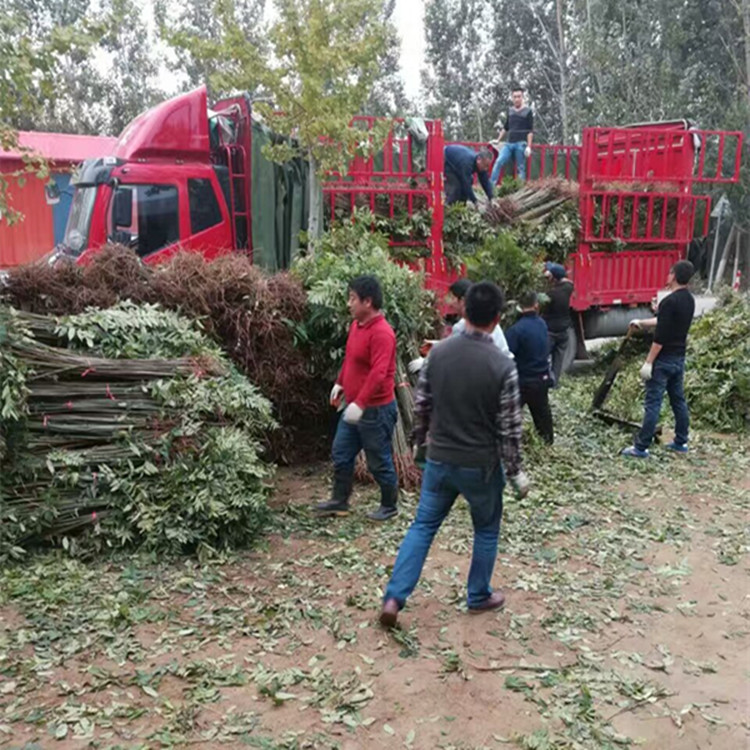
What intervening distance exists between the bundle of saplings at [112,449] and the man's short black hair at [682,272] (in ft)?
13.7

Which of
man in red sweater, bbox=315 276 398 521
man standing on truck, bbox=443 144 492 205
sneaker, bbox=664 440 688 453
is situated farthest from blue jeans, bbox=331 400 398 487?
man standing on truck, bbox=443 144 492 205

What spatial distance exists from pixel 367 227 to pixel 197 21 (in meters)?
28.7

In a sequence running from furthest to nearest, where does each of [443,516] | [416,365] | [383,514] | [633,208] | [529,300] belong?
[633,208] < [529,300] < [416,365] < [383,514] < [443,516]

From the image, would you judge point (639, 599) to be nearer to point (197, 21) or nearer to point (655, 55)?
point (655, 55)

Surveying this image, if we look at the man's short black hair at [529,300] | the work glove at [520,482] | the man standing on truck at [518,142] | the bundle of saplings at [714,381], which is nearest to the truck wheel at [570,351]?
the bundle of saplings at [714,381]

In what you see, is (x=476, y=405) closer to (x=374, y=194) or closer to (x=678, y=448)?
(x=678, y=448)

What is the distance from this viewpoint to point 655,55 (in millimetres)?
28828

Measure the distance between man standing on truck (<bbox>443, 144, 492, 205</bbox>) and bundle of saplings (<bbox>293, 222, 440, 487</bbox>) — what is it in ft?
11.2

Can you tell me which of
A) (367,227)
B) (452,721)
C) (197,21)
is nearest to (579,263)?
(367,227)

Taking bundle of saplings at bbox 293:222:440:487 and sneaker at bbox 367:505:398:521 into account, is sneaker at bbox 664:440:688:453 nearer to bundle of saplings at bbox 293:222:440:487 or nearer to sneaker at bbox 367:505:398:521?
bundle of saplings at bbox 293:222:440:487

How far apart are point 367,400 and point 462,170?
18.8 ft

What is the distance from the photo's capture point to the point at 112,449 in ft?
15.4

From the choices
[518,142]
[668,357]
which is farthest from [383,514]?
[518,142]

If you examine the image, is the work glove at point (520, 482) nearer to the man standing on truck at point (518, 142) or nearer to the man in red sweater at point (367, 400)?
the man in red sweater at point (367, 400)
